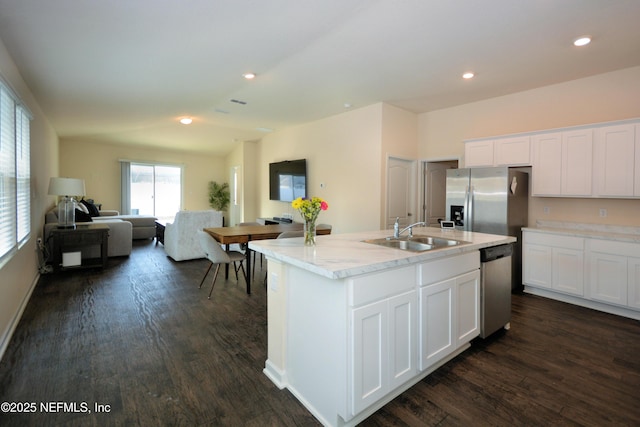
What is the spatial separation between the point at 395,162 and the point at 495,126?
5.12 feet

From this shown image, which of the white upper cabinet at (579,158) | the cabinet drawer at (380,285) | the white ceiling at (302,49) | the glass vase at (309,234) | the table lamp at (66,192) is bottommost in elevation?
the cabinet drawer at (380,285)

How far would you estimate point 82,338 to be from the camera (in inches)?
104

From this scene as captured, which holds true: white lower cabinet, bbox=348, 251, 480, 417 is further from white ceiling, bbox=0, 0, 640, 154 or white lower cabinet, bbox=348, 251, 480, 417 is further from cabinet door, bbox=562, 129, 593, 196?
cabinet door, bbox=562, 129, 593, 196

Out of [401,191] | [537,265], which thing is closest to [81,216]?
[401,191]

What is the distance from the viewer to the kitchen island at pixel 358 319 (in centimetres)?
166

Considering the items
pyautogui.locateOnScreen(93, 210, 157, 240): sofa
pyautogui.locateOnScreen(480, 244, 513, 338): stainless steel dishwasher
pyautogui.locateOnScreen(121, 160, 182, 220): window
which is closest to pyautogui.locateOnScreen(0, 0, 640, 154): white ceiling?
pyautogui.locateOnScreen(480, 244, 513, 338): stainless steel dishwasher

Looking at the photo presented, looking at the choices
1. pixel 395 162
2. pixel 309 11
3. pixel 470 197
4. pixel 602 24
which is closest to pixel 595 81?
pixel 602 24

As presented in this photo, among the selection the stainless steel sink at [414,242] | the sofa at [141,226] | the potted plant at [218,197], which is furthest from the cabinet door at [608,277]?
the potted plant at [218,197]

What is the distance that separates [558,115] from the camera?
4.08 meters

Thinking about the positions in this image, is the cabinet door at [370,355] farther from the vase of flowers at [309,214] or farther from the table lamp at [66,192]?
the table lamp at [66,192]

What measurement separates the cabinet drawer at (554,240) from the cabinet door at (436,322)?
230 centimetres

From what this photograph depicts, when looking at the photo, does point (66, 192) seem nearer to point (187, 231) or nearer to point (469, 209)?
point (187, 231)

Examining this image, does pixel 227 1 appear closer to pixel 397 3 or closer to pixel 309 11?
pixel 309 11

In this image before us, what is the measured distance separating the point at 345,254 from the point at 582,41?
3072mm
